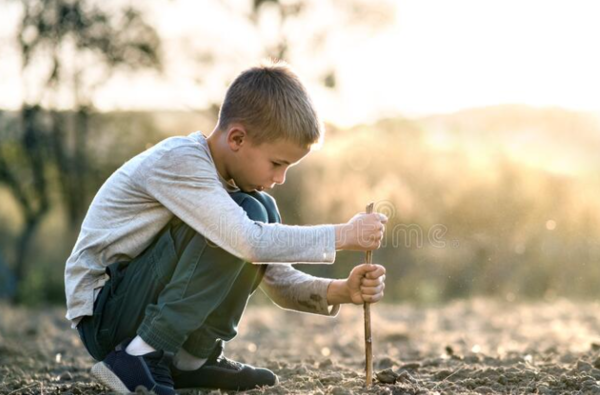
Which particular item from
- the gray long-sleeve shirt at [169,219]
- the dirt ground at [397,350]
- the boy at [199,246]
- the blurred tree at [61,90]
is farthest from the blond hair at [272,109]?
the blurred tree at [61,90]

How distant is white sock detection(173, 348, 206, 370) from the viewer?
2.85m

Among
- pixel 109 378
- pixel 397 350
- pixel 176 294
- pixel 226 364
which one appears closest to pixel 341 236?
pixel 176 294

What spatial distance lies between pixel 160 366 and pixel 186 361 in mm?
→ 185

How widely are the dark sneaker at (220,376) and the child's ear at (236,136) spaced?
790mm

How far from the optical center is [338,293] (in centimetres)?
298

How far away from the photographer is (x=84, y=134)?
11.9 metres

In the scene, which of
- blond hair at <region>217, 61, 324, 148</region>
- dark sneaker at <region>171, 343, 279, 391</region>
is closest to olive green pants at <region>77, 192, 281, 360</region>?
dark sneaker at <region>171, 343, 279, 391</region>

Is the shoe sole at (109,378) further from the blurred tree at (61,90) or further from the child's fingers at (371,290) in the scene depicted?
the blurred tree at (61,90)

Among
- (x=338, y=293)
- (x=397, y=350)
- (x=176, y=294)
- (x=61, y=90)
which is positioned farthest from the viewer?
(x=61, y=90)

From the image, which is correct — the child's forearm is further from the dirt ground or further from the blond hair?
the blond hair

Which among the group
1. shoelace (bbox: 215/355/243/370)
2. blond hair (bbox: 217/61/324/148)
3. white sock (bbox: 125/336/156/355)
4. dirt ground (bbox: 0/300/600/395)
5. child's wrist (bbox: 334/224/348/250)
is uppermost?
blond hair (bbox: 217/61/324/148)

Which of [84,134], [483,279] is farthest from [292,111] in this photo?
[84,134]

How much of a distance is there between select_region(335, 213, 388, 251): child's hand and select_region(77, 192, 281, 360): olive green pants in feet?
1.02

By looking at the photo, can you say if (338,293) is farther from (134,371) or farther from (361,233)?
(134,371)
